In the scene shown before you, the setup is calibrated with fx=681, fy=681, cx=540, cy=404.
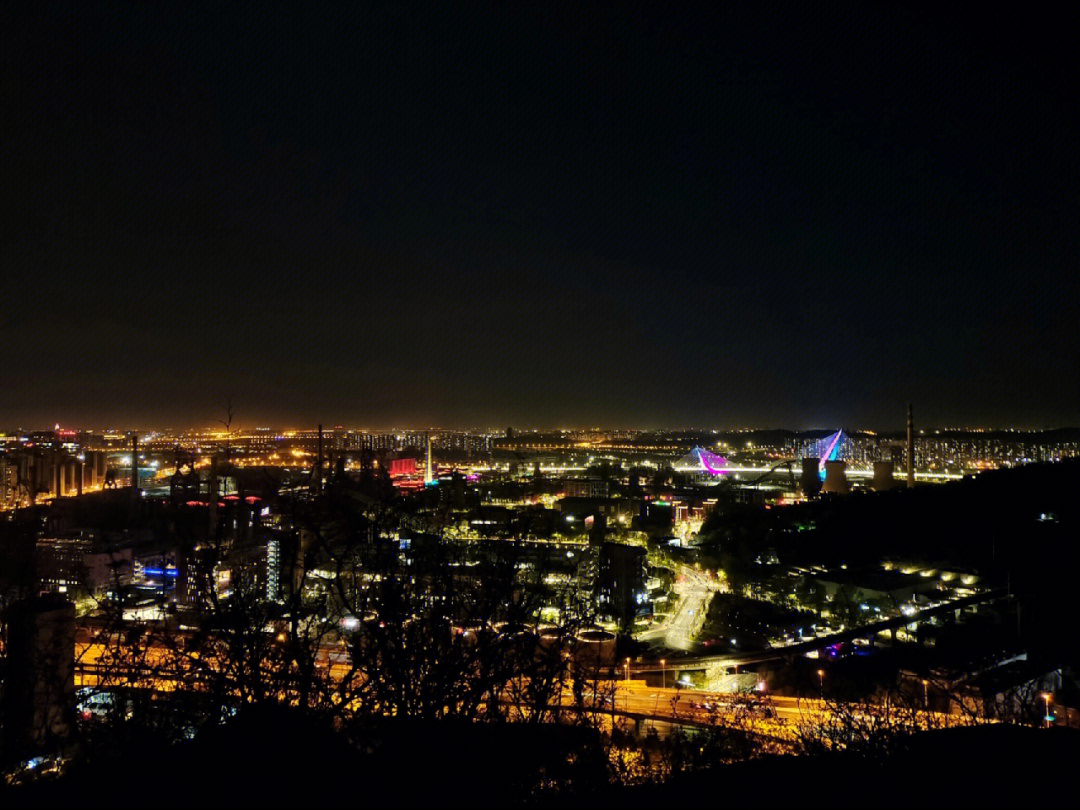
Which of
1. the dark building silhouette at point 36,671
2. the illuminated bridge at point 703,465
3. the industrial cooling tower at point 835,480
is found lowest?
the illuminated bridge at point 703,465

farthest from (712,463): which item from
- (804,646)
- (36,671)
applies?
(36,671)

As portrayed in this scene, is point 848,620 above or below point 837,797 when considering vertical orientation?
below

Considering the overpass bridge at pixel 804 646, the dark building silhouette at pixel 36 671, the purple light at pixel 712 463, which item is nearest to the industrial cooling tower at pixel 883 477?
the purple light at pixel 712 463

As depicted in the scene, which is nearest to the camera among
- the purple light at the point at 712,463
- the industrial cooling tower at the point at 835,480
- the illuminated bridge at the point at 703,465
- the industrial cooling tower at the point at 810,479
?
the industrial cooling tower at the point at 810,479

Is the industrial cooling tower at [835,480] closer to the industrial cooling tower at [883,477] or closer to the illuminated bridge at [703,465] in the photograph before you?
the industrial cooling tower at [883,477]

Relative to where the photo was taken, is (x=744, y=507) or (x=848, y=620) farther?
(x=744, y=507)

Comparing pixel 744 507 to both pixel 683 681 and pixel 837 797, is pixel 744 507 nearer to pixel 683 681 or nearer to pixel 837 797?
pixel 683 681

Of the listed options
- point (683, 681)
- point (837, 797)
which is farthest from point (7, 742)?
point (683, 681)

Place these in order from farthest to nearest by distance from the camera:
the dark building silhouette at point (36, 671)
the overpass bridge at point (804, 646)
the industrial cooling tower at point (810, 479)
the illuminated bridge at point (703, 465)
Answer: the illuminated bridge at point (703, 465), the industrial cooling tower at point (810, 479), the overpass bridge at point (804, 646), the dark building silhouette at point (36, 671)

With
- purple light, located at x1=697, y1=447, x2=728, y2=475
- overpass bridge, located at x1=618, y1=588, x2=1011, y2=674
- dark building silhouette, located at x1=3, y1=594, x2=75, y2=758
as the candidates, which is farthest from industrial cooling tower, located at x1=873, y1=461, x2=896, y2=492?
dark building silhouette, located at x1=3, y1=594, x2=75, y2=758
